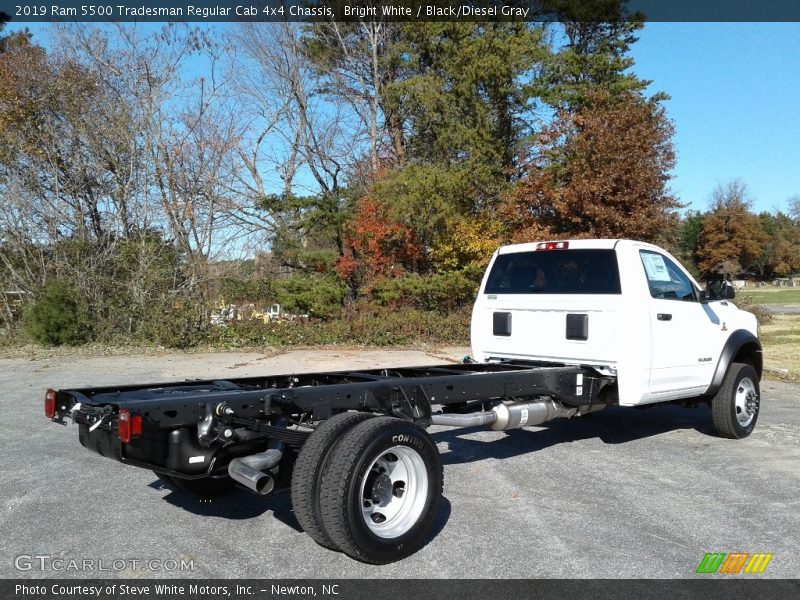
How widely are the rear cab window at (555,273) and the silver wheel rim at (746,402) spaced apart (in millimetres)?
2256

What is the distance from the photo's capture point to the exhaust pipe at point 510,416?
224 inches

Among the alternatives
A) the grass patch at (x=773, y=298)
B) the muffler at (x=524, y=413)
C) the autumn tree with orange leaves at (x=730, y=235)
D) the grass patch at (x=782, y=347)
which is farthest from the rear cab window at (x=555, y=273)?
the autumn tree with orange leaves at (x=730, y=235)

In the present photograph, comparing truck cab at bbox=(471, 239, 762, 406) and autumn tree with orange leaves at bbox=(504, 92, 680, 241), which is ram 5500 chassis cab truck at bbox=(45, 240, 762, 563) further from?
autumn tree with orange leaves at bbox=(504, 92, 680, 241)

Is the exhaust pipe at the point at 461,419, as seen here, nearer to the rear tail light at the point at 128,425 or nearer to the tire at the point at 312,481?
the tire at the point at 312,481

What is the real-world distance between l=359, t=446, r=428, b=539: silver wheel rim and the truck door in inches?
126

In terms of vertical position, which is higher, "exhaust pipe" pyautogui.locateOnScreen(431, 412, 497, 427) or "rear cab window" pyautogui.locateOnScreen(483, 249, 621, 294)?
"rear cab window" pyautogui.locateOnScreen(483, 249, 621, 294)

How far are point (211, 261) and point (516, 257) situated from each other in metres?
14.4

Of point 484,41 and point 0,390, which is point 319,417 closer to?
point 0,390

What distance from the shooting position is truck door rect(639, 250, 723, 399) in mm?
6875

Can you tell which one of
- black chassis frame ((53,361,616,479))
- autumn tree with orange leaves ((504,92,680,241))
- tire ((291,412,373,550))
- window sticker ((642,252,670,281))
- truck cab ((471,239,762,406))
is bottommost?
tire ((291,412,373,550))

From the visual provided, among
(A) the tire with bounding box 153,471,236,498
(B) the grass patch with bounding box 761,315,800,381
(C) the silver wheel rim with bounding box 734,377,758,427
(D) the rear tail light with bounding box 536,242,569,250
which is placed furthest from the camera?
(B) the grass patch with bounding box 761,315,800,381

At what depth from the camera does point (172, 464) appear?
4344 mm

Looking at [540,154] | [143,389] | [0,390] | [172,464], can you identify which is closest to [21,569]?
[172,464]

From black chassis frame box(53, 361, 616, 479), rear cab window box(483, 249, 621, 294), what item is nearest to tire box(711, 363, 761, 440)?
rear cab window box(483, 249, 621, 294)
